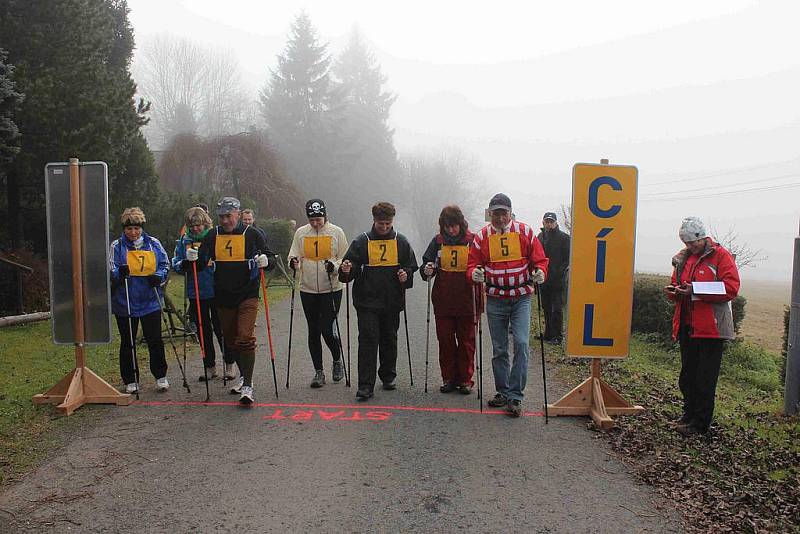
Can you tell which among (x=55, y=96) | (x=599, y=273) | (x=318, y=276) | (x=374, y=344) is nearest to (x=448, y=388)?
(x=374, y=344)

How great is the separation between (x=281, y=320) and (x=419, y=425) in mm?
8888

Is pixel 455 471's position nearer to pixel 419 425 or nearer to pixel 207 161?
pixel 419 425

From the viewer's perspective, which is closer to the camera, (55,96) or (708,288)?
(708,288)

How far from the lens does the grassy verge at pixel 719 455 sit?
4516mm

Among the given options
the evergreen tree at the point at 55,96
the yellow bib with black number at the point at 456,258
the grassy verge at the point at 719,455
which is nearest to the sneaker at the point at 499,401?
the grassy verge at the point at 719,455

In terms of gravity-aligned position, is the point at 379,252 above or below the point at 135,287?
above

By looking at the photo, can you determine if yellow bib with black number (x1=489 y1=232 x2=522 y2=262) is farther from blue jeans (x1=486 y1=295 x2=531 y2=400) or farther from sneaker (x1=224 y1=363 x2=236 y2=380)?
sneaker (x1=224 y1=363 x2=236 y2=380)

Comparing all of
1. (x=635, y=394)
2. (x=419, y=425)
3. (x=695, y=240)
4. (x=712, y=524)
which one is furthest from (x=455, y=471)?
(x=635, y=394)

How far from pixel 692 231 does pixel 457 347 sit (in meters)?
2.92

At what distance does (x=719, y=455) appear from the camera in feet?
18.5

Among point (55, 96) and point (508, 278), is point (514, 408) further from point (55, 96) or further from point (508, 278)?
point (55, 96)

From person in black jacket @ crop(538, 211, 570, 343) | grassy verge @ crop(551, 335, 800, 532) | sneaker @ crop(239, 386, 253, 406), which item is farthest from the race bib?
person in black jacket @ crop(538, 211, 570, 343)

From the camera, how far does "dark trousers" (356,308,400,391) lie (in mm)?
7500

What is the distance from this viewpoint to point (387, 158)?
57594 mm
